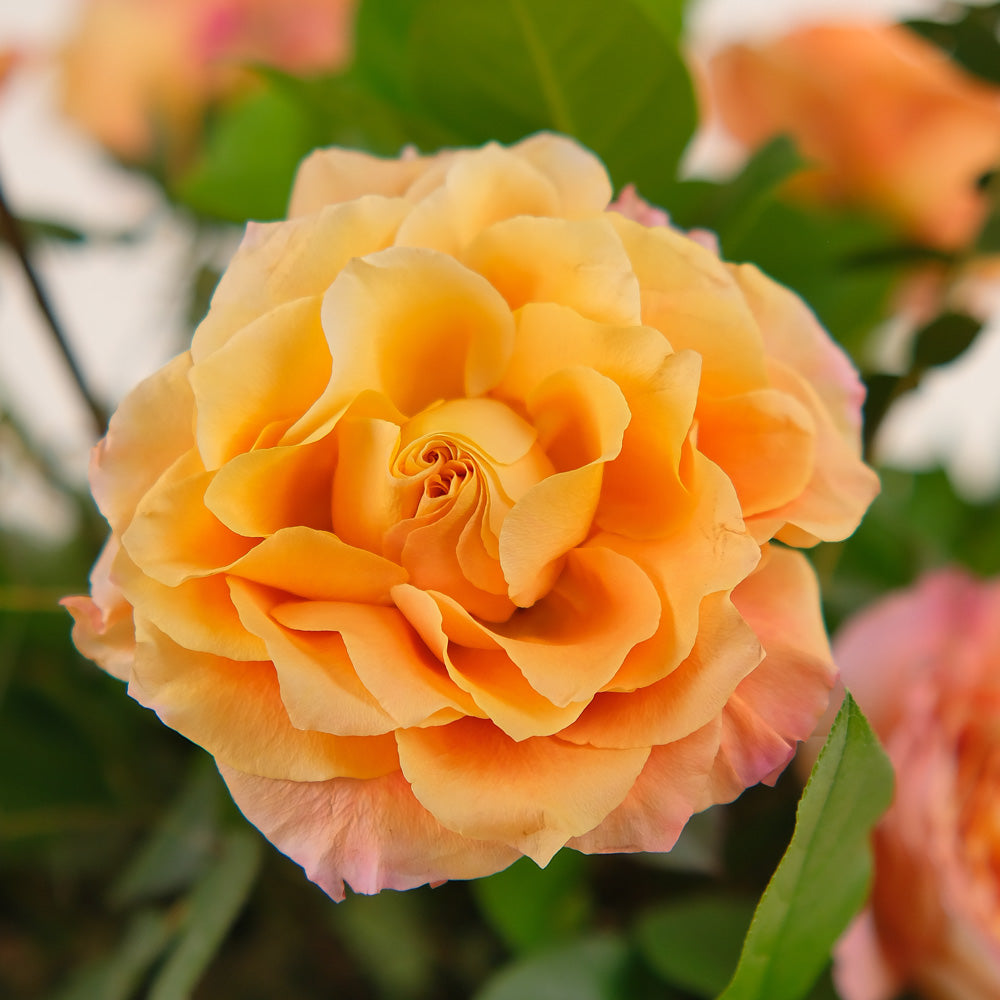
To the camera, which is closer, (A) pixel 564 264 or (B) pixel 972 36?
(A) pixel 564 264

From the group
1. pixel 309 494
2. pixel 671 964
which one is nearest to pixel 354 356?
pixel 309 494

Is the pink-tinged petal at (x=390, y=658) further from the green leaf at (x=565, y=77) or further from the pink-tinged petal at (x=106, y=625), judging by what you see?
the green leaf at (x=565, y=77)

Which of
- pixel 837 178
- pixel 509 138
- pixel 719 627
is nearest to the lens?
pixel 719 627

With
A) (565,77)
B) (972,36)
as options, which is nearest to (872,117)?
(972,36)

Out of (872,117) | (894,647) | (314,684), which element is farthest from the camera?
(872,117)

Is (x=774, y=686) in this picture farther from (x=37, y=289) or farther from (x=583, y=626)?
(x=37, y=289)

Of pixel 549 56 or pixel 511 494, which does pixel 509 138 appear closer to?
pixel 549 56

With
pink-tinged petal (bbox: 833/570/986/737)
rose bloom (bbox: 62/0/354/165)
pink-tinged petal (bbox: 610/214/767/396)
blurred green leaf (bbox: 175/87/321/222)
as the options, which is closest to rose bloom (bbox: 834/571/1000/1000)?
pink-tinged petal (bbox: 833/570/986/737)

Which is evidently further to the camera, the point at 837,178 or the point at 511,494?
the point at 837,178
